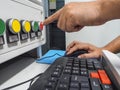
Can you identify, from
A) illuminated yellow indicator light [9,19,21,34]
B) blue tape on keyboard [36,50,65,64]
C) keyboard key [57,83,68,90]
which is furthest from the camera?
blue tape on keyboard [36,50,65,64]

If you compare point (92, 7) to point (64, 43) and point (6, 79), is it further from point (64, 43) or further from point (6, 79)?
point (64, 43)

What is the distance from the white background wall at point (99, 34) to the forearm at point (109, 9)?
2.26 ft

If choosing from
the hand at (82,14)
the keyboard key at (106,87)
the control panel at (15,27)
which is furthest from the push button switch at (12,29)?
the keyboard key at (106,87)

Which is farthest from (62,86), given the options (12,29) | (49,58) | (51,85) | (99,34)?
(99,34)

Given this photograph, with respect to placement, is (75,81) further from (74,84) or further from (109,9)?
(109,9)

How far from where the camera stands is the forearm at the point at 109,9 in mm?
360

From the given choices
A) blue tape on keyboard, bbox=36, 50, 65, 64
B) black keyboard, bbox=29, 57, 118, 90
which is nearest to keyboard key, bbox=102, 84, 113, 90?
black keyboard, bbox=29, 57, 118, 90

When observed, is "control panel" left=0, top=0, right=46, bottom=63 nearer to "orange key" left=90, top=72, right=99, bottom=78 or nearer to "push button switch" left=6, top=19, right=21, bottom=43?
"push button switch" left=6, top=19, right=21, bottom=43

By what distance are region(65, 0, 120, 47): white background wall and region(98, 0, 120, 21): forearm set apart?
688 millimetres

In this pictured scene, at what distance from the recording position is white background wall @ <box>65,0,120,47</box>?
1.05 metres

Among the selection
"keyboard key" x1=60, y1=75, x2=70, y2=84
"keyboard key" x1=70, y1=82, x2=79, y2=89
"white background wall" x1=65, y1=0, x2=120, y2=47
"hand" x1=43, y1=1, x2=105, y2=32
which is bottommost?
"keyboard key" x1=70, y1=82, x2=79, y2=89

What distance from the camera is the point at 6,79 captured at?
43 centimetres

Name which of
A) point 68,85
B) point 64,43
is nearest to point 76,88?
point 68,85

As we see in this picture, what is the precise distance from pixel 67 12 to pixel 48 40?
21.2 inches
